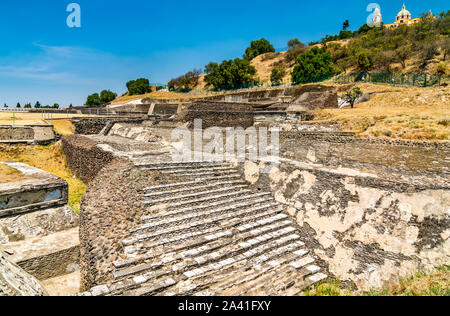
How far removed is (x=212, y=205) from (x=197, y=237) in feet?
3.68

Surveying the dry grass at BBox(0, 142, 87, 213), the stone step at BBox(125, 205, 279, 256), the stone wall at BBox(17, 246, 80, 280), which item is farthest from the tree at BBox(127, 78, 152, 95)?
the stone step at BBox(125, 205, 279, 256)

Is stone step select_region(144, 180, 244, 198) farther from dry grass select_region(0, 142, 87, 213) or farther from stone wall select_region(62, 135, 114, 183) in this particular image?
dry grass select_region(0, 142, 87, 213)

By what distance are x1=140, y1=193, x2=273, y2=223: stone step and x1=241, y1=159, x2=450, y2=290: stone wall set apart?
69cm

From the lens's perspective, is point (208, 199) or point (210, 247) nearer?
point (210, 247)

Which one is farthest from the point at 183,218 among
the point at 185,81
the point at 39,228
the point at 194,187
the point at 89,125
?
the point at 185,81

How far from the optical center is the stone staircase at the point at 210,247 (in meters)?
3.90

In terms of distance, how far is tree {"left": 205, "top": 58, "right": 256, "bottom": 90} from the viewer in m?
47.5

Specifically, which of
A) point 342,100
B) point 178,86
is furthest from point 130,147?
point 178,86

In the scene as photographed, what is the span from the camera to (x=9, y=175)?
7070 millimetres

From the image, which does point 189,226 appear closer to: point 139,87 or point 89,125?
point 89,125

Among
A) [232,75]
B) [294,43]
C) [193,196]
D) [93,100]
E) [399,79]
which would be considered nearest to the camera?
[193,196]

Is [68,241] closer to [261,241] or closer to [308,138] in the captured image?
[261,241]

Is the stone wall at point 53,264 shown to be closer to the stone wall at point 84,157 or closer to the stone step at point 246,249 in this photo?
the stone step at point 246,249

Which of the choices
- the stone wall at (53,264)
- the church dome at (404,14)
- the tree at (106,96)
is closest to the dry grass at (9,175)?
the stone wall at (53,264)
